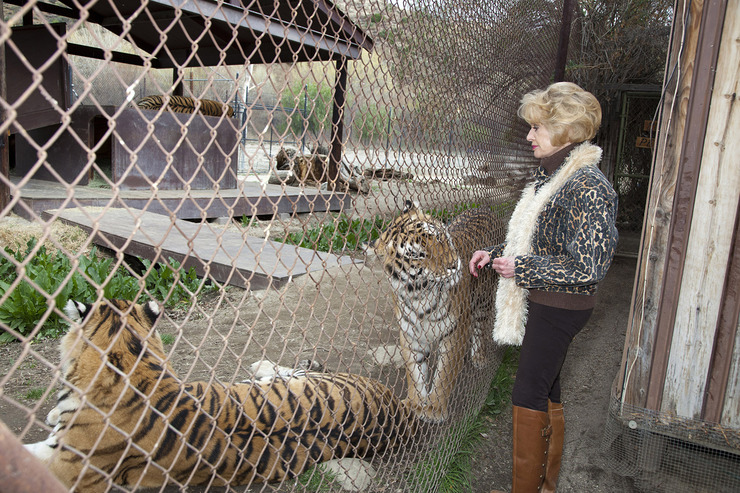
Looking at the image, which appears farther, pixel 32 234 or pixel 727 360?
pixel 32 234

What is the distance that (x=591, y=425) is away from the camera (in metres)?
3.60

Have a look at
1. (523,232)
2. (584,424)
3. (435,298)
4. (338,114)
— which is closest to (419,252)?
(435,298)

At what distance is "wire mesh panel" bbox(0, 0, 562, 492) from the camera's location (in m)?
1.32

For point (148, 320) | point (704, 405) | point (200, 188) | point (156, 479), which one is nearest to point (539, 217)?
point (704, 405)

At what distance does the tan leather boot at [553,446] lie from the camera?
2736 mm

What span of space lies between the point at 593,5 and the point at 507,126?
573cm

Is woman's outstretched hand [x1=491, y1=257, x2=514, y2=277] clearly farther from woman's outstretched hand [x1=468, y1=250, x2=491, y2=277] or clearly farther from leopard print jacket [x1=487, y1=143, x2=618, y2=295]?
woman's outstretched hand [x1=468, y1=250, x2=491, y2=277]

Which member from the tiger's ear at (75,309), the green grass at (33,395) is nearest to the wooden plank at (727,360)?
the tiger's ear at (75,309)

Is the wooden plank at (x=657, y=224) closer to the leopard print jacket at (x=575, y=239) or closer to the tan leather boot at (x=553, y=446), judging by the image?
the tan leather boot at (x=553, y=446)

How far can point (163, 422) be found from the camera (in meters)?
2.25

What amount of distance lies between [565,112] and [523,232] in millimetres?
584

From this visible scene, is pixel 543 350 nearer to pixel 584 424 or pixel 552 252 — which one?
pixel 552 252

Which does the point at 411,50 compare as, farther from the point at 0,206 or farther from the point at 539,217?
the point at 0,206

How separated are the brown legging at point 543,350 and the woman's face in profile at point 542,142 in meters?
0.73
